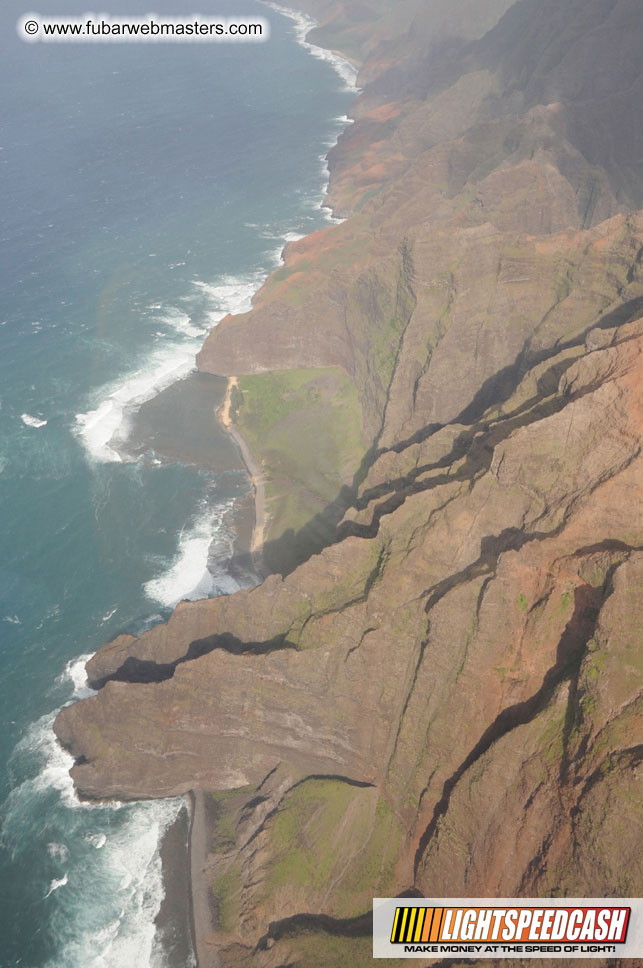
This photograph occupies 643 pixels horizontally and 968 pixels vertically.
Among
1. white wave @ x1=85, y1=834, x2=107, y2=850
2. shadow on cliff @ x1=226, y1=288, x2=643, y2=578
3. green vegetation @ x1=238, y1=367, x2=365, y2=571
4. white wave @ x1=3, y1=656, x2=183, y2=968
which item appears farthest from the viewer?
green vegetation @ x1=238, y1=367, x2=365, y2=571

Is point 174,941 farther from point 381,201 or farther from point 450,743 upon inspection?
point 381,201

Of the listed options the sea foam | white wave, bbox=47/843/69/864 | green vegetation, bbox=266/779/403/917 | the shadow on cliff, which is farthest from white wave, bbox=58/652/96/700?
the sea foam

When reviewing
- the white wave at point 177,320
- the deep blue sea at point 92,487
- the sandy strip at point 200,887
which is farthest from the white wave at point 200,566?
the white wave at point 177,320

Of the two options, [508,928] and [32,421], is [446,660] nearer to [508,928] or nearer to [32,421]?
[508,928]

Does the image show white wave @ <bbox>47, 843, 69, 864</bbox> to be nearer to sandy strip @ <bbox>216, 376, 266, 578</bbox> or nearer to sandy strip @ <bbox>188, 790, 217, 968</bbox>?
sandy strip @ <bbox>188, 790, 217, 968</bbox>

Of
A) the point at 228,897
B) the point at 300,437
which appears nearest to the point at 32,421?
the point at 300,437

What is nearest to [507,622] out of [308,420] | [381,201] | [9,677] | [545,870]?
[545,870]
